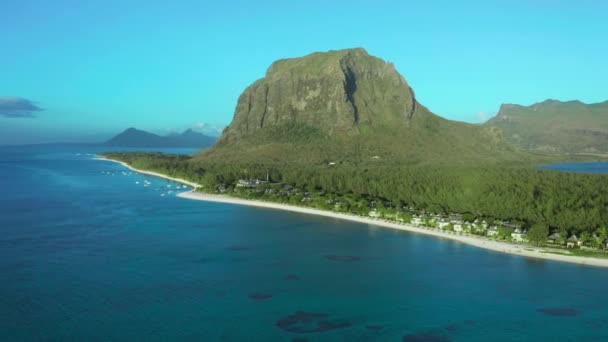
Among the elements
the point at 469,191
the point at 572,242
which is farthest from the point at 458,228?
the point at 469,191

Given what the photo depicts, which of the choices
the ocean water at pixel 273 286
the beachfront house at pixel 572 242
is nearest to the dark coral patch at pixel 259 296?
the ocean water at pixel 273 286

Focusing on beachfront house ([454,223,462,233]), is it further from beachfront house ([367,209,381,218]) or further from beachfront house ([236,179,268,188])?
beachfront house ([236,179,268,188])

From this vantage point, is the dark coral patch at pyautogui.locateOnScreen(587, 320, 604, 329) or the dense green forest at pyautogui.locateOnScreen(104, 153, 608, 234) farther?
the dense green forest at pyautogui.locateOnScreen(104, 153, 608, 234)

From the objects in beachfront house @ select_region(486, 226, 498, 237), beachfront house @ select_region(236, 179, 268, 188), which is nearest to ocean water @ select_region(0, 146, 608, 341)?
beachfront house @ select_region(486, 226, 498, 237)

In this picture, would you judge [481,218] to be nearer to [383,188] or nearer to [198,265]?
[383,188]

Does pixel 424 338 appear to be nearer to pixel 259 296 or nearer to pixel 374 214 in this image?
pixel 259 296

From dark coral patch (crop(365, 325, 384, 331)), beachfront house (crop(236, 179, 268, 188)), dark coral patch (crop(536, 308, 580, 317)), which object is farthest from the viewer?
beachfront house (crop(236, 179, 268, 188))

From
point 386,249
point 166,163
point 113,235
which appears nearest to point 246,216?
point 113,235
